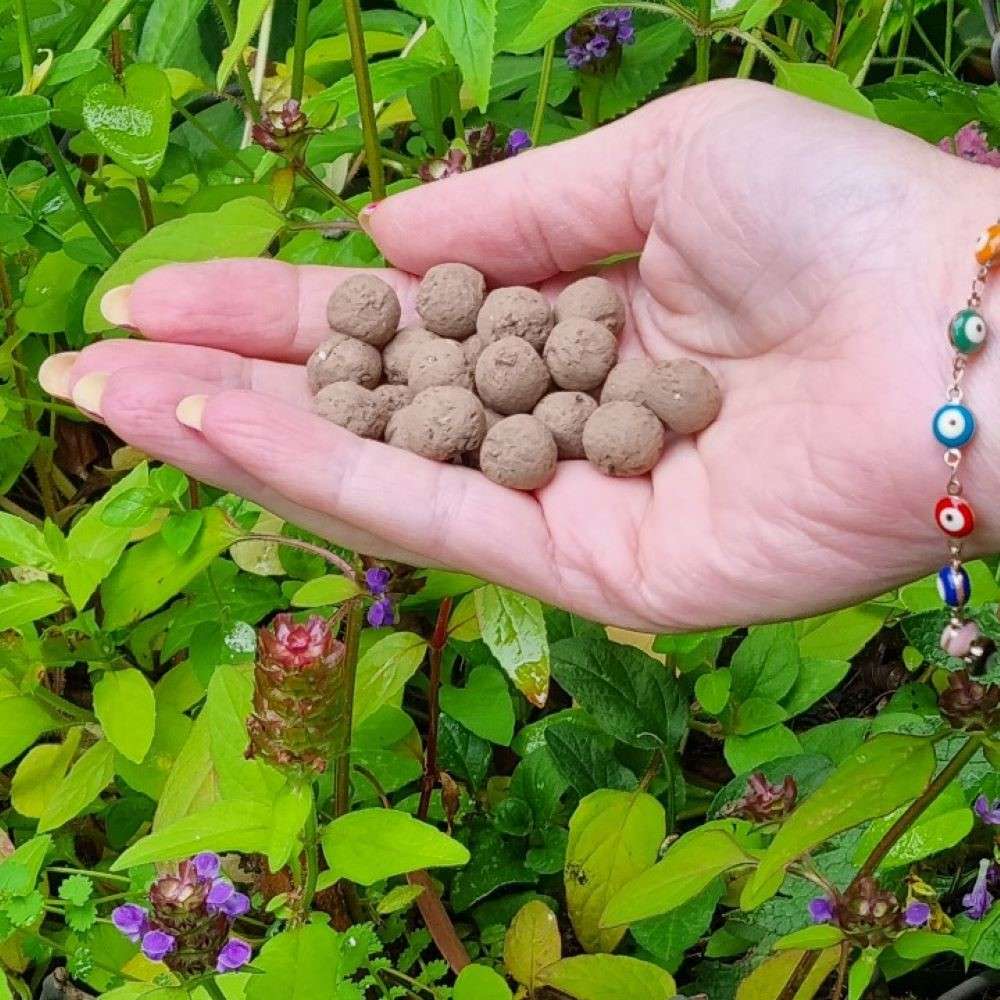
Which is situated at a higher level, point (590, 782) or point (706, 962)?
point (590, 782)

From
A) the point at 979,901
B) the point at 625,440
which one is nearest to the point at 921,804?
the point at 979,901

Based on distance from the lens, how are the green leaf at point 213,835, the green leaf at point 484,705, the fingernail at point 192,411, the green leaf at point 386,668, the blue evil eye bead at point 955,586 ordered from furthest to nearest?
the green leaf at point 484,705 < the green leaf at point 386,668 < the fingernail at point 192,411 < the blue evil eye bead at point 955,586 < the green leaf at point 213,835

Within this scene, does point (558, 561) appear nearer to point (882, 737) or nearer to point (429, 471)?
point (429, 471)

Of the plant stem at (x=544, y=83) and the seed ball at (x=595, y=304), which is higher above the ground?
the plant stem at (x=544, y=83)

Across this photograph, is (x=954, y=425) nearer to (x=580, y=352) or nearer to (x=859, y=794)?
(x=859, y=794)

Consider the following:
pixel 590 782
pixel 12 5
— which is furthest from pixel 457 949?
pixel 12 5

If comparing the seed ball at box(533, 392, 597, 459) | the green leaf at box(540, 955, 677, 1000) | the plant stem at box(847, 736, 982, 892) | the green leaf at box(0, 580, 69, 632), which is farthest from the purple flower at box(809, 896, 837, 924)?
the green leaf at box(0, 580, 69, 632)

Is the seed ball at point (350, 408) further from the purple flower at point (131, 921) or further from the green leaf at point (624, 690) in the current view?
the purple flower at point (131, 921)

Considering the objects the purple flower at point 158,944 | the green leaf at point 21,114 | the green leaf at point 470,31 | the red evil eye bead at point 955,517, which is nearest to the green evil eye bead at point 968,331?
the red evil eye bead at point 955,517
